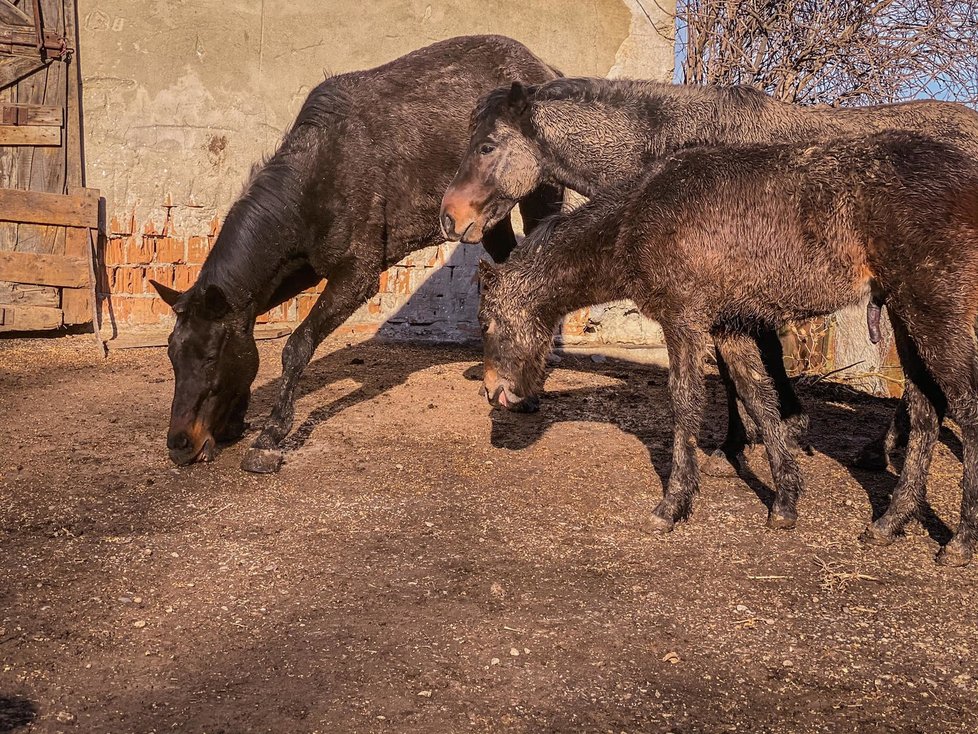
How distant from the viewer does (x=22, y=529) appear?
15.9 ft

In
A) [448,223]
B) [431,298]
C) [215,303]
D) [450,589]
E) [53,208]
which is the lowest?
[450,589]

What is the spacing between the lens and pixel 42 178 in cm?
936

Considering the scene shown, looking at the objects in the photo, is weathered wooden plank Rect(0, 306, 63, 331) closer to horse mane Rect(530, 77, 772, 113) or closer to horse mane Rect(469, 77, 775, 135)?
horse mane Rect(469, 77, 775, 135)

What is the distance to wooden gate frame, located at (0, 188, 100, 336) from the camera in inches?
365

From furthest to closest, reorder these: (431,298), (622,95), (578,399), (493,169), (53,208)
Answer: (431,298) < (53,208) < (578,399) < (622,95) < (493,169)

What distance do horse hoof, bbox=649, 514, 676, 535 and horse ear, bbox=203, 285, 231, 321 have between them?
291 cm

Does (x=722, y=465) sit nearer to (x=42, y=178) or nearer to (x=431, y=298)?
(x=431, y=298)

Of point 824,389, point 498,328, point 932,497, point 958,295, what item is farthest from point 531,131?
point 824,389

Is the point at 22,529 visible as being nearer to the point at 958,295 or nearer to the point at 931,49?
the point at 958,295

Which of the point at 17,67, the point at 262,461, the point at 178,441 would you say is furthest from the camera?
the point at 17,67

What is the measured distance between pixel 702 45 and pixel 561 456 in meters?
5.90

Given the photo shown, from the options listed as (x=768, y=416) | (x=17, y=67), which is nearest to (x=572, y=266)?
(x=768, y=416)

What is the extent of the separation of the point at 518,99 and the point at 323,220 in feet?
4.98

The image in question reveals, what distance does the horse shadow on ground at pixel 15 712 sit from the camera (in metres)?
3.19
